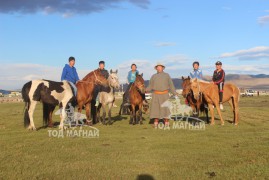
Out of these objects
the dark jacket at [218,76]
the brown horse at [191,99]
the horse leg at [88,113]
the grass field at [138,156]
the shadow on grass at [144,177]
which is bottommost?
the shadow on grass at [144,177]

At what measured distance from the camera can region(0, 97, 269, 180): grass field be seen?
7277 mm

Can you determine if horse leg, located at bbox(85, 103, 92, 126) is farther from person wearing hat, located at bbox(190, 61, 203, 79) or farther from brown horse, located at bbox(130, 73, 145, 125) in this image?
person wearing hat, located at bbox(190, 61, 203, 79)

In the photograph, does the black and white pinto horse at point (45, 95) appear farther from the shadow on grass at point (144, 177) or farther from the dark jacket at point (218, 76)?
the shadow on grass at point (144, 177)

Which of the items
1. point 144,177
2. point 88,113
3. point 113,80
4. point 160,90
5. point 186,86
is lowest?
point 144,177

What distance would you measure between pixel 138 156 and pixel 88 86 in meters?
7.73

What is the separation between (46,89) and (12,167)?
6828mm

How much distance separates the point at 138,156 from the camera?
9117 mm

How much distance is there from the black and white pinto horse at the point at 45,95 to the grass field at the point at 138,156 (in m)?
1.54

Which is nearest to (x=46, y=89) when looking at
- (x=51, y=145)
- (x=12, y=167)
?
(x=51, y=145)

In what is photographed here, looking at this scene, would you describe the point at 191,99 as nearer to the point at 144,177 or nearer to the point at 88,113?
the point at 88,113

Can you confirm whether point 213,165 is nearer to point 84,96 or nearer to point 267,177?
point 267,177

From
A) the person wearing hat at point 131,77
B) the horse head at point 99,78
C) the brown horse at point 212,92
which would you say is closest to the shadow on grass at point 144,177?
the brown horse at point 212,92

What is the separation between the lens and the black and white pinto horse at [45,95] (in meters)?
14.2

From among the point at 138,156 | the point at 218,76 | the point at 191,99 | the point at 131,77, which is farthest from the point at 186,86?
the point at 138,156
